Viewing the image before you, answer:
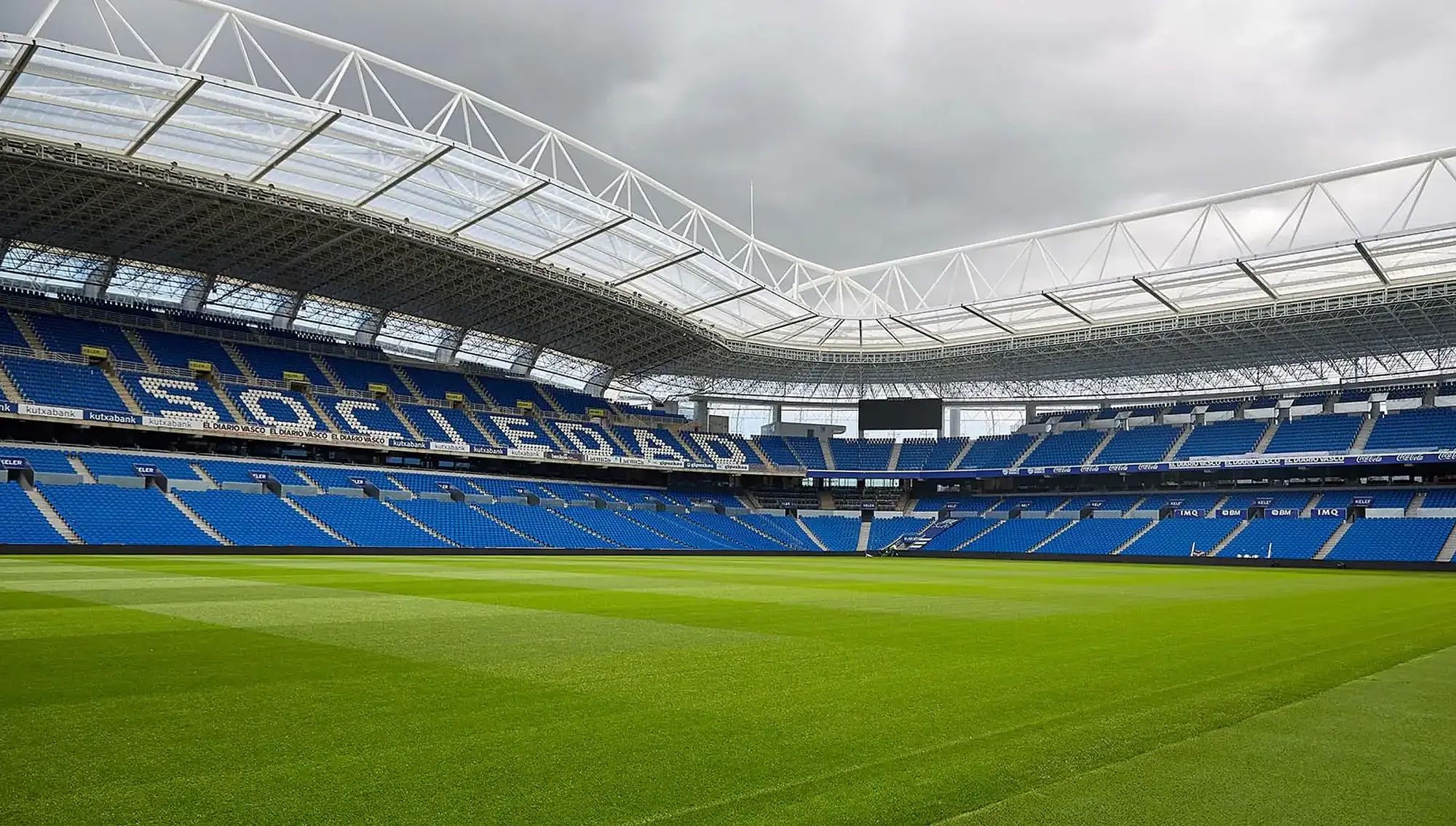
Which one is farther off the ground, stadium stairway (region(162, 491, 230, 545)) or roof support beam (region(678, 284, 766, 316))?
roof support beam (region(678, 284, 766, 316))

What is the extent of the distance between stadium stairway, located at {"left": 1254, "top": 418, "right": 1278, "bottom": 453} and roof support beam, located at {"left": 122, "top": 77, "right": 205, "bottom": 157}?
201 ft

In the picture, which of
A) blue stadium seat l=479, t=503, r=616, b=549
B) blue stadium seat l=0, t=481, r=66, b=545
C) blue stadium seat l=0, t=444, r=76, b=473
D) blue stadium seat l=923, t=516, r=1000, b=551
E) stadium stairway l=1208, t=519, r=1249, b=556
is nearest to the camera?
blue stadium seat l=0, t=481, r=66, b=545

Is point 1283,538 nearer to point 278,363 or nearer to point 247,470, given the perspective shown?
point 247,470

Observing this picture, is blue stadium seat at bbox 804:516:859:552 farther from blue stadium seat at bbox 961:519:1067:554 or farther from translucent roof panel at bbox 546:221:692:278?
translucent roof panel at bbox 546:221:692:278

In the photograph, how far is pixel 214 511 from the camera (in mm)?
43188

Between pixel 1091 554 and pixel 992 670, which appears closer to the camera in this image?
pixel 992 670

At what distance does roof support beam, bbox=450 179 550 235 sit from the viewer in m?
37.5

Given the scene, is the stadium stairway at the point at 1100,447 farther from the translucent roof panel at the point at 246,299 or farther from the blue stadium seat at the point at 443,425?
the translucent roof panel at the point at 246,299

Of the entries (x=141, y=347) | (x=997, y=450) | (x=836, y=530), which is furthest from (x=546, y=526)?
(x=997, y=450)

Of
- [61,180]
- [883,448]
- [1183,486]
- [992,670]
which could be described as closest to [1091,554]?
[1183,486]

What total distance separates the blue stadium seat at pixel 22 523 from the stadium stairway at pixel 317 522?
428 inches

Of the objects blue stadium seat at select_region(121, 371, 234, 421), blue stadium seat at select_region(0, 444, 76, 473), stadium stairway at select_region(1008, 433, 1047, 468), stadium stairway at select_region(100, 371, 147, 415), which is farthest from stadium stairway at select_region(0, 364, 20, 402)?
stadium stairway at select_region(1008, 433, 1047, 468)

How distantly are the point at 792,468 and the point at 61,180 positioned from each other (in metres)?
52.3

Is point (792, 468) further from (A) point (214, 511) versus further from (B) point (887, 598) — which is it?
(B) point (887, 598)
